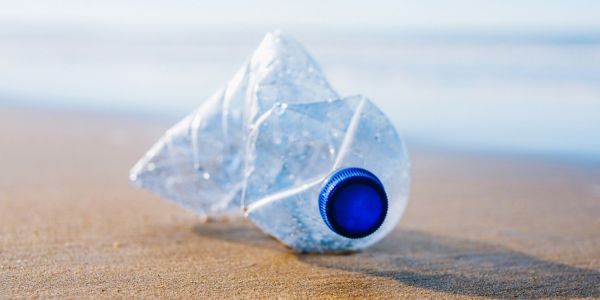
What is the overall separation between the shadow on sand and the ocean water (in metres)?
2.56

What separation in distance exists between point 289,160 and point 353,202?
0.44 meters

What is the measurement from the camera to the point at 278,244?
2699mm

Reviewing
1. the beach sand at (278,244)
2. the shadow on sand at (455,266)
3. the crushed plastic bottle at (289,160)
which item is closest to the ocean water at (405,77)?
the beach sand at (278,244)

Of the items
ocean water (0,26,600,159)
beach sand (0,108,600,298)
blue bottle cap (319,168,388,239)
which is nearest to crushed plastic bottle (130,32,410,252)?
blue bottle cap (319,168,388,239)

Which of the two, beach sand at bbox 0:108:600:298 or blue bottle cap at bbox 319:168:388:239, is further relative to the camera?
beach sand at bbox 0:108:600:298

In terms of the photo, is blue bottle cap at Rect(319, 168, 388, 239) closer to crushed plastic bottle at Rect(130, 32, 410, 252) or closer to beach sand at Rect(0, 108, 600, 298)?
crushed plastic bottle at Rect(130, 32, 410, 252)

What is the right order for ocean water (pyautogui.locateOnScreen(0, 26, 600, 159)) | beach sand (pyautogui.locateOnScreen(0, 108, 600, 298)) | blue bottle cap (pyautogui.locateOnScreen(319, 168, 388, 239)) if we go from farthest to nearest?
ocean water (pyautogui.locateOnScreen(0, 26, 600, 159)) → beach sand (pyautogui.locateOnScreen(0, 108, 600, 298)) → blue bottle cap (pyautogui.locateOnScreen(319, 168, 388, 239))

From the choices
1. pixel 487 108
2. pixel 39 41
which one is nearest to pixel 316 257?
pixel 487 108

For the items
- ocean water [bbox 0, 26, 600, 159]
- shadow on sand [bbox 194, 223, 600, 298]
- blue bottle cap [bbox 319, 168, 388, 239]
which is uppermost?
ocean water [bbox 0, 26, 600, 159]

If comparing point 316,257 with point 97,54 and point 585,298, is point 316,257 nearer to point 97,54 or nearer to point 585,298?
point 585,298

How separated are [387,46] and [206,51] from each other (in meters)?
2.71

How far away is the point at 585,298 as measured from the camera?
7.33ft

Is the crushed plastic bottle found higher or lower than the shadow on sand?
higher

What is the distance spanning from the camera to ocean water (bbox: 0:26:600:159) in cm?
577
